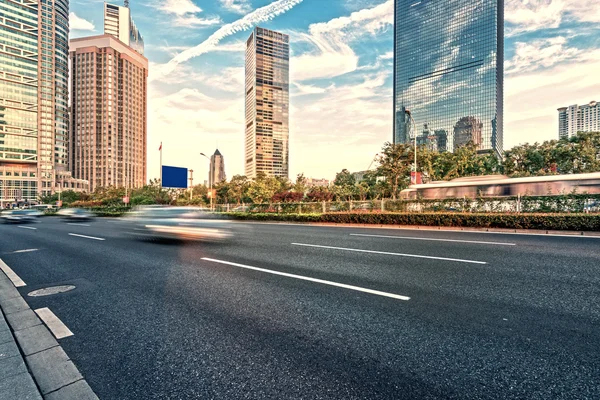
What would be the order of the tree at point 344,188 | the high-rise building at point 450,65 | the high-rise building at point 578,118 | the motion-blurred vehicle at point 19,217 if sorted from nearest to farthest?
the motion-blurred vehicle at point 19,217 < the tree at point 344,188 < the high-rise building at point 578,118 < the high-rise building at point 450,65

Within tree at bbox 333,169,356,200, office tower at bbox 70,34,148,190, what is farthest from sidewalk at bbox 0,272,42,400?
office tower at bbox 70,34,148,190

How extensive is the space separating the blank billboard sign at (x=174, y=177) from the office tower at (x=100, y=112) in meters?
137

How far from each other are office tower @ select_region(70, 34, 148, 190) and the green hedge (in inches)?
6065

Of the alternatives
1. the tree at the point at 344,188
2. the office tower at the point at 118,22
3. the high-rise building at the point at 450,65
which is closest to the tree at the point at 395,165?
the tree at the point at 344,188

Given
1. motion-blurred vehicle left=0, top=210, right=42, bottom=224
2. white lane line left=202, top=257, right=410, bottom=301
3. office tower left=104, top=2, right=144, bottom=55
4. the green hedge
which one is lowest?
motion-blurred vehicle left=0, top=210, right=42, bottom=224

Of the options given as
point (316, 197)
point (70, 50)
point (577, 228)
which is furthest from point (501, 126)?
point (70, 50)

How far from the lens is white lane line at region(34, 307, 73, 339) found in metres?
3.14

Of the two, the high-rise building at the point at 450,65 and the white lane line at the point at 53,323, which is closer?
the white lane line at the point at 53,323

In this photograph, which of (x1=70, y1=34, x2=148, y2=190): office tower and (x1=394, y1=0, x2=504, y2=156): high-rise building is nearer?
(x1=394, y1=0, x2=504, y2=156): high-rise building

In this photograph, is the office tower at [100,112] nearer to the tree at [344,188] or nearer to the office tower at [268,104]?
the office tower at [268,104]

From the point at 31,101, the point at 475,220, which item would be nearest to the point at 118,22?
the point at 31,101

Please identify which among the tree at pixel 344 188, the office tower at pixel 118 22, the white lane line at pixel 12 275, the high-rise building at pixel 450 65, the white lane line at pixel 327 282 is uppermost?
the office tower at pixel 118 22

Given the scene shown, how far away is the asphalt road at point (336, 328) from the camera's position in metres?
2.12

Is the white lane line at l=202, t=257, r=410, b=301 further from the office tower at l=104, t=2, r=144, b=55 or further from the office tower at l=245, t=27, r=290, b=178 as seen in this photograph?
the office tower at l=104, t=2, r=144, b=55
